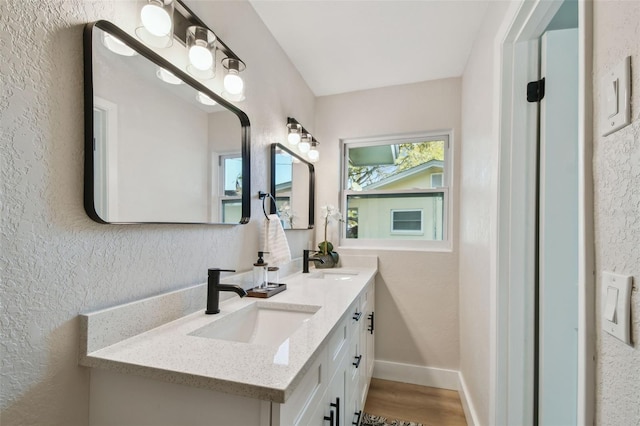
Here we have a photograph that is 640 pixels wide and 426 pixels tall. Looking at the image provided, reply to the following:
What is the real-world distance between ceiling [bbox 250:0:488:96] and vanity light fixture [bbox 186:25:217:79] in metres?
0.67

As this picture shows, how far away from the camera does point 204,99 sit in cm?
125

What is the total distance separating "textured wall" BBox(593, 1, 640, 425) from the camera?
50 centimetres

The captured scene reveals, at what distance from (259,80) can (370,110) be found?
1207 millimetres

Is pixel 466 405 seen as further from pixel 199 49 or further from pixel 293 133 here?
pixel 199 49

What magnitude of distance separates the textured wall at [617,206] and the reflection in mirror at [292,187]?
60.0 inches

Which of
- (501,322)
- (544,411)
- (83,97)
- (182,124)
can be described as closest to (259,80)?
(182,124)

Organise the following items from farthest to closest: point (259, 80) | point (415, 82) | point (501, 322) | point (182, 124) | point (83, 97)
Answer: point (415, 82) → point (259, 80) → point (501, 322) → point (182, 124) → point (83, 97)

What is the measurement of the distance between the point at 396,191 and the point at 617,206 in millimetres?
2055

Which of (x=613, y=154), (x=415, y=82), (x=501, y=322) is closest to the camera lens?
(x=613, y=154)

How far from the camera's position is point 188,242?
117 centimetres

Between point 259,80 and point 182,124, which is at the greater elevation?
point 259,80

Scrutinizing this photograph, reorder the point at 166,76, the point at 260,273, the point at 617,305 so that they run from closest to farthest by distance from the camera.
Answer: the point at 617,305
the point at 166,76
the point at 260,273

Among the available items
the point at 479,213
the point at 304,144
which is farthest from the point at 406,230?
the point at 304,144

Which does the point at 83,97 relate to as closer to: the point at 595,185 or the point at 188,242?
the point at 188,242
